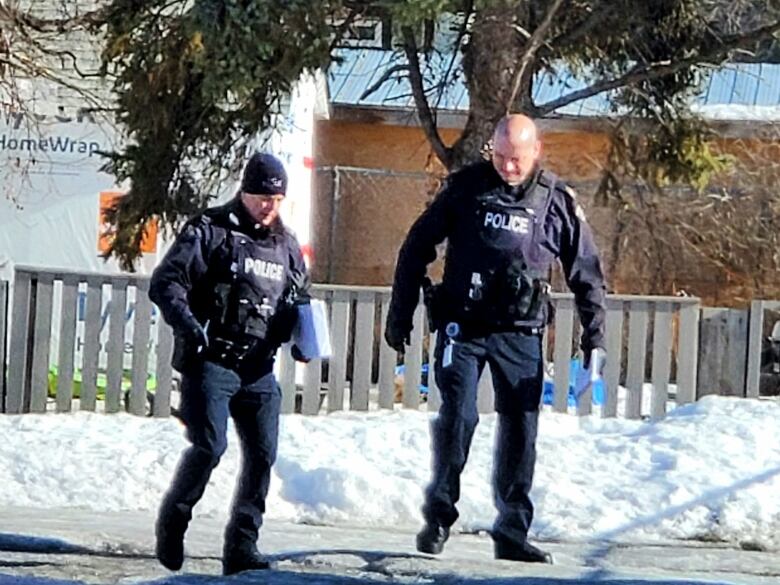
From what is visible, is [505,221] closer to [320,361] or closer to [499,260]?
[499,260]

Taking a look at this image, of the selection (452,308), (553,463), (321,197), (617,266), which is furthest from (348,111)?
(452,308)

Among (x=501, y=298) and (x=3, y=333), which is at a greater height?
(x=501, y=298)

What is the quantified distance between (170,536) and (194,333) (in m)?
0.93

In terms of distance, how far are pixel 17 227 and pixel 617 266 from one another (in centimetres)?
747

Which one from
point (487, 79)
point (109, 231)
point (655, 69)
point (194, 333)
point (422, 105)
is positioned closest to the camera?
point (194, 333)

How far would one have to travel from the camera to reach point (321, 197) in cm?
2014

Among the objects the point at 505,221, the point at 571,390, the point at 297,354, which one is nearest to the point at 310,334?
the point at 297,354

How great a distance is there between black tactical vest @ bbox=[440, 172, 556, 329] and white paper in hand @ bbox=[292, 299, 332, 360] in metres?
0.58

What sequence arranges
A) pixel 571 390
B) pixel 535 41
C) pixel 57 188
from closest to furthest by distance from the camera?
1. pixel 535 41
2. pixel 571 390
3. pixel 57 188

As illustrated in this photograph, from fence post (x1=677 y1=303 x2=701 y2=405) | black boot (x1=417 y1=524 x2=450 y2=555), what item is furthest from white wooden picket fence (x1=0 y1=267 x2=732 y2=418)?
black boot (x1=417 y1=524 x2=450 y2=555)

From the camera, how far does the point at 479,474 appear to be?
889cm

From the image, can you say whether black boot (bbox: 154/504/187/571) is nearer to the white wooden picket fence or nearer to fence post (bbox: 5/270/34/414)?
the white wooden picket fence

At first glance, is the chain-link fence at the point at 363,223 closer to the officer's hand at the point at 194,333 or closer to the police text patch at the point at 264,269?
the police text patch at the point at 264,269

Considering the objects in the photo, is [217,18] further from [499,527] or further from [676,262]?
[676,262]
